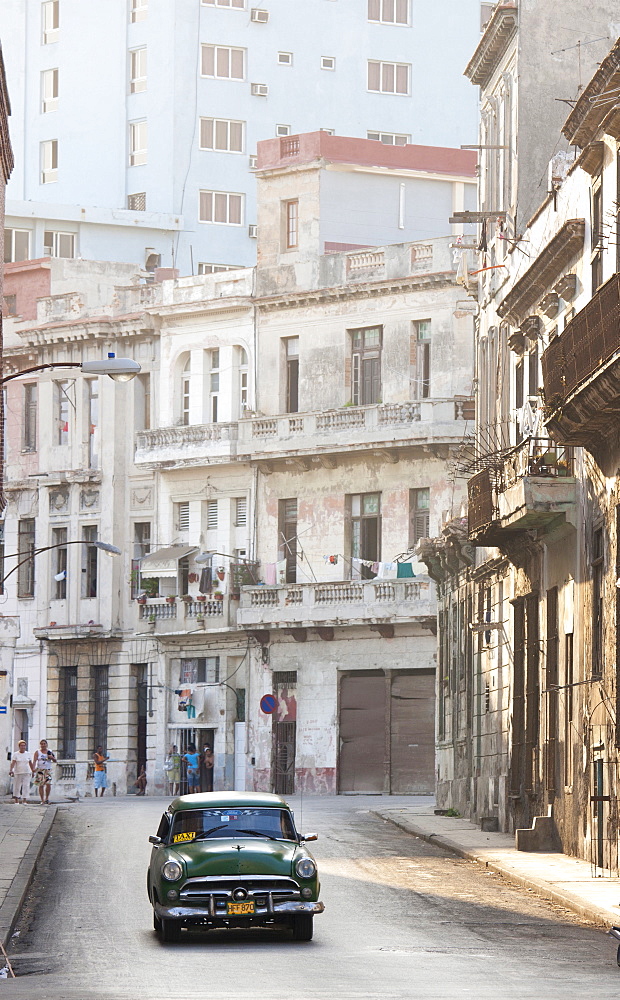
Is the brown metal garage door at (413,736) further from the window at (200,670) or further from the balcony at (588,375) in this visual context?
the balcony at (588,375)

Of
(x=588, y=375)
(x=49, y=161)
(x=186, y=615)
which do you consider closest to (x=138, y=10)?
(x=49, y=161)

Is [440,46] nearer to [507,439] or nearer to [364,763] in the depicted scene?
[364,763]

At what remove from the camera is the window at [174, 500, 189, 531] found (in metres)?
62.4

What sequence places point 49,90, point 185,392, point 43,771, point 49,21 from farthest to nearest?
point 49,21 < point 49,90 < point 185,392 < point 43,771

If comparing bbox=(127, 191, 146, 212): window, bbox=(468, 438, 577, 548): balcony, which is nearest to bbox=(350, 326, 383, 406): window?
bbox=(127, 191, 146, 212): window

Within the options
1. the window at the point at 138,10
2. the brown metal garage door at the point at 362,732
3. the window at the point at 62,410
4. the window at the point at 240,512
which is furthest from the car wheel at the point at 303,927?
the window at the point at 138,10

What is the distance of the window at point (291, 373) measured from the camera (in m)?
60.8

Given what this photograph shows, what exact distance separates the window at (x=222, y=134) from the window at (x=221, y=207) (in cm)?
180

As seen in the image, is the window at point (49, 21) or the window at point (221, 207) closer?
the window at point (221, 207)

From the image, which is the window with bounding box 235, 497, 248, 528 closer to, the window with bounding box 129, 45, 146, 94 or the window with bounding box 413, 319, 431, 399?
the window with bounding box 413, 319, 431, 399

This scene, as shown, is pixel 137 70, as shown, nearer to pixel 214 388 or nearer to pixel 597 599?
pixel 214 388

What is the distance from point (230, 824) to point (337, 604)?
3608 centimetres

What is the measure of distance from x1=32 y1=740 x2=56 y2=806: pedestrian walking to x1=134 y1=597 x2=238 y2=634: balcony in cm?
529

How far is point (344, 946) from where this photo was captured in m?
18.6
